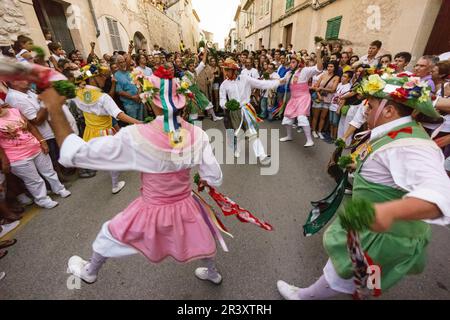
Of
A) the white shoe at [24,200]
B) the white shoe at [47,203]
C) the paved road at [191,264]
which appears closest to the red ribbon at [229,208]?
the paved road at [191,264]

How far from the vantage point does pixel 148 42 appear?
48.4ft

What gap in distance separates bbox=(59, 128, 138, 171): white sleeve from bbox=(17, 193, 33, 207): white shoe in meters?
3.10

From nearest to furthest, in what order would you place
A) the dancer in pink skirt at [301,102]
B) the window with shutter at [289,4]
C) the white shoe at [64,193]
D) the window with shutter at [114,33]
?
the white shoe at [64,193] → the dancer in pink skirt at [301,102] → the window with shutter at [114,33] → the window with shutter at [289,4]

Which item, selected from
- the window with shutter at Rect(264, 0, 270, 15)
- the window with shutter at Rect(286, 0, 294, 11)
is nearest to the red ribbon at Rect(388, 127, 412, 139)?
the window with shutter at Rect(286, 0, 294, 11)

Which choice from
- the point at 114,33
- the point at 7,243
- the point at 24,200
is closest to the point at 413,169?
the point at 7,243

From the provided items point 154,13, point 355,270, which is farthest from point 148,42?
point 355,270

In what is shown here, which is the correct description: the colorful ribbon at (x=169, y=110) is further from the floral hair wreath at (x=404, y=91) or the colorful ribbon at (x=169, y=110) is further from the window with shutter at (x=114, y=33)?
the window with shutter at (x=114, y=33)

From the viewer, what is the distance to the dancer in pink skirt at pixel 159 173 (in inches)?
54.8

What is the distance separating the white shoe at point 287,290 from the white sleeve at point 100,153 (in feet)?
5.62

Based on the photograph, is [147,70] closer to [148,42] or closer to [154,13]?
[148,42]

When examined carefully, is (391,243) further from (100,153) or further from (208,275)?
(100,153)

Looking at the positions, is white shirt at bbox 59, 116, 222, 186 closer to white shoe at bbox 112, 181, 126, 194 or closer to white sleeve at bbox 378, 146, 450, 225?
white sleeve at bbox 378, 146, 450, 225

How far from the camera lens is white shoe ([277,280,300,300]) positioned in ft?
6.28

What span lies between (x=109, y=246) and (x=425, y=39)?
8453 mm
